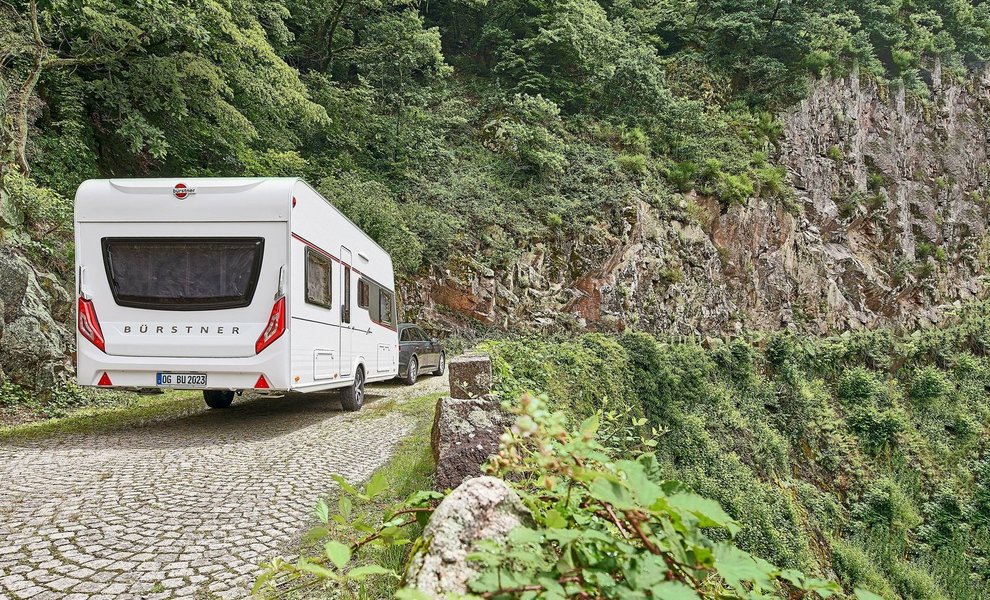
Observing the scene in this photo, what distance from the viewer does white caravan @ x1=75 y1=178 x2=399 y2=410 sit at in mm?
6629

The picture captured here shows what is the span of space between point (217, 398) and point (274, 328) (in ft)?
10.9

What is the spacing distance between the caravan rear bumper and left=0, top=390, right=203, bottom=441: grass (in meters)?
1.16

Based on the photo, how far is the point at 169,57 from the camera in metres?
12.4

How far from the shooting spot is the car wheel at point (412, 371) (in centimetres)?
1307

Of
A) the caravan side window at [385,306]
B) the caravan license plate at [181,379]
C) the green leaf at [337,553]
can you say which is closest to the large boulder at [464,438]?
the green leaf at [337,553]

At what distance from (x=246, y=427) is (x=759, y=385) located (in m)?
13.8

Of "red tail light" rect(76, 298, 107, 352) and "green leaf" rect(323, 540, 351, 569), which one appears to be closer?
"green leaf" rect(323, 540, 351, 569)

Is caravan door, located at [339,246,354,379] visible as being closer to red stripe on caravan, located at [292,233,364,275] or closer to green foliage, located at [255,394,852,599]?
red stripe on caravan, located at [292,233,364,275]

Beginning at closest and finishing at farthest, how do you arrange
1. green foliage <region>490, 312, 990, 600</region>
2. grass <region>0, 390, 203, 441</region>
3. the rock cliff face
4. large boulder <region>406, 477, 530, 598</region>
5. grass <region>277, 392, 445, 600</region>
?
large boulder <region>406, 477, 530, 598</region> < grass <region>277, 392, 445, 600</region> < grass <region>0, 390, 203, 441</region> < green foliage <region>490, 312, 990, 600</region> < the rock cliff face

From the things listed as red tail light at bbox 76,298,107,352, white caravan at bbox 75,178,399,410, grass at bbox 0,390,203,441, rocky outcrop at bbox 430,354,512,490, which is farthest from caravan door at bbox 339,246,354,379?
rocky outcrop at bbox 430,354,512,490

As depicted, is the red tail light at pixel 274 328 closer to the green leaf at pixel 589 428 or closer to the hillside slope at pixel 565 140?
the hillside slope at pixel 565 140

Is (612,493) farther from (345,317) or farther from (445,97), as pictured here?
(445,97)

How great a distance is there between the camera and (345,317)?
8.72m

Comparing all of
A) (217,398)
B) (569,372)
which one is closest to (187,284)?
(217,398)
